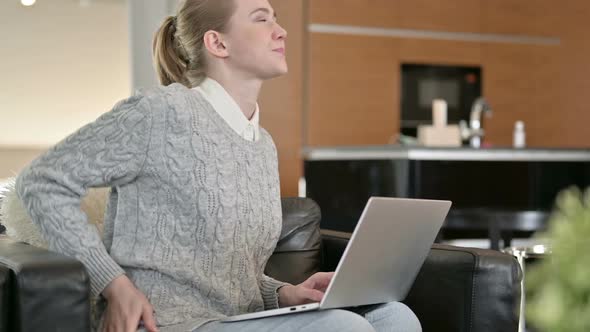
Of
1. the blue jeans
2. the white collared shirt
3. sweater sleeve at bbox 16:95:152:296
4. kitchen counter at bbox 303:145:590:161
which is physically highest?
the white collared shirt

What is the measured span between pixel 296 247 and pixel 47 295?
1.09m

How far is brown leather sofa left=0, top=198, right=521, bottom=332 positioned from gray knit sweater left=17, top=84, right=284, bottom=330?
4.1 inches

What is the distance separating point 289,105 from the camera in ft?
20.5

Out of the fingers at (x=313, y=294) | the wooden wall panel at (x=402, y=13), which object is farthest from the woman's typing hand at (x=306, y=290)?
the wooden wall panel at (x=402, y=13)

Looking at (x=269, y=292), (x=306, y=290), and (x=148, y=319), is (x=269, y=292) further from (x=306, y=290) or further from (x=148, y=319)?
(x=148, y=319)

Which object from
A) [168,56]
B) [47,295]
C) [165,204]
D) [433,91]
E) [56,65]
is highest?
[56,65]

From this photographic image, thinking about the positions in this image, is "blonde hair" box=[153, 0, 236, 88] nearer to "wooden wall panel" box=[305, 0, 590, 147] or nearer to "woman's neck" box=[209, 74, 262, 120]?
"woman's neck" box=[209, 74, 262, 120]

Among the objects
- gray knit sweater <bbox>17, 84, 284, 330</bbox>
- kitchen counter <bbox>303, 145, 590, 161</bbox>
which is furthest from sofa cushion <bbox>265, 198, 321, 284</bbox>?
kitchen counter <bbox>303, 145, 590, 161</bbox>

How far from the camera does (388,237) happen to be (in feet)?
4.88

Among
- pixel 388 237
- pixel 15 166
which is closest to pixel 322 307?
pixel 388 237

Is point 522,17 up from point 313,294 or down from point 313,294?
up

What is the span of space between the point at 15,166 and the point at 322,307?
289 inches

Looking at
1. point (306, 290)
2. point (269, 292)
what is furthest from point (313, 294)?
point (269, 292)

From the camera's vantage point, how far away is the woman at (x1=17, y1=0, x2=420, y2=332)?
1.54 m
